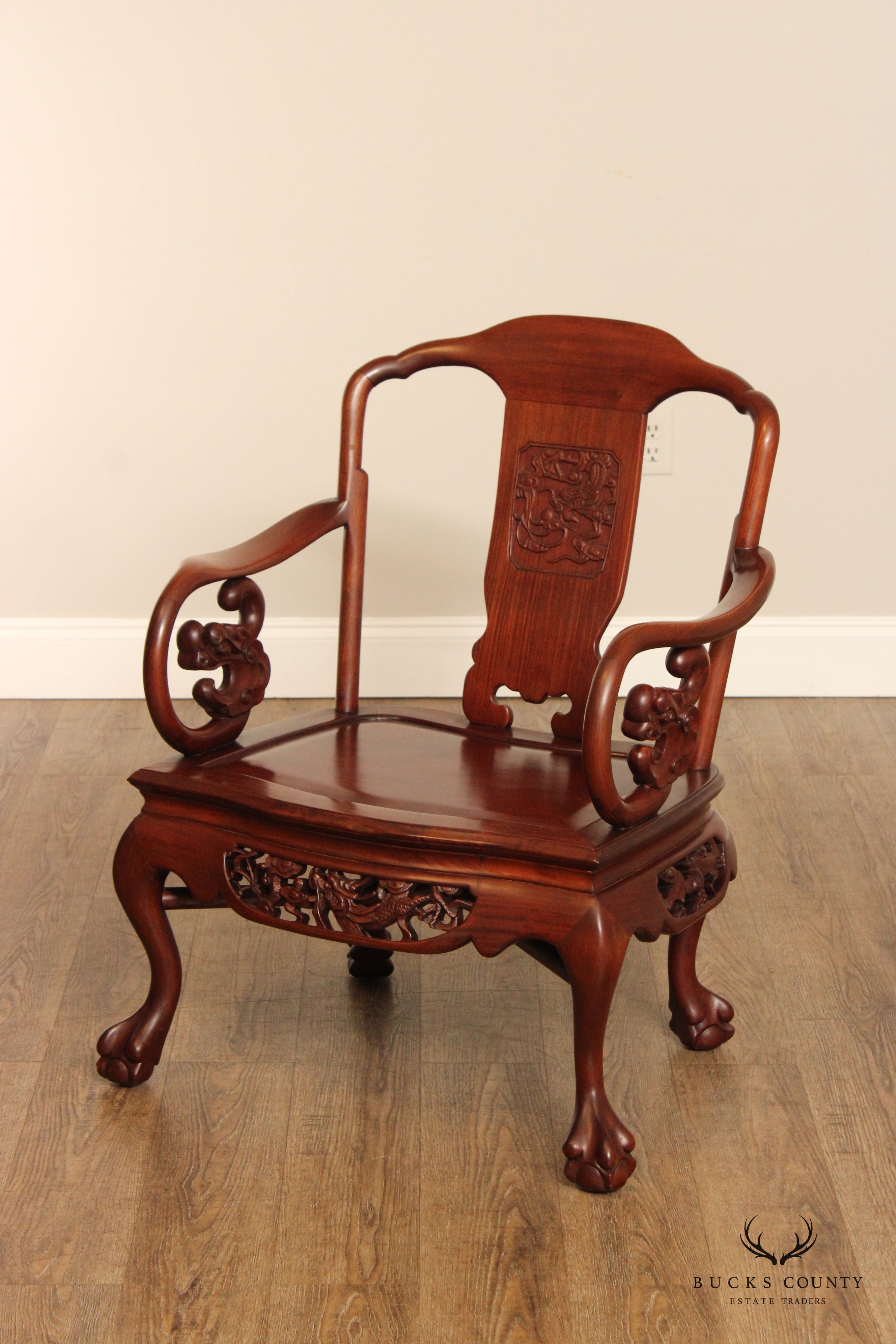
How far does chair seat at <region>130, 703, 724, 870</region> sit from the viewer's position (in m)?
1.21

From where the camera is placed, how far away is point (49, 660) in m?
2.73

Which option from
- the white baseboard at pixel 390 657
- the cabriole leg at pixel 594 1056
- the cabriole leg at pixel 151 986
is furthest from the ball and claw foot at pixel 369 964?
the white baseboard at pixel 390 657

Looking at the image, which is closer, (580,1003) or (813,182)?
(580,1003)

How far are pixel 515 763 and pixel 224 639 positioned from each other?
329 mm

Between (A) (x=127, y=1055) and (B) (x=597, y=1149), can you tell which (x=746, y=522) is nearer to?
(B) (x=597, y=1149)

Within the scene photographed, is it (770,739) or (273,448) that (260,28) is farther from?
(770,739)

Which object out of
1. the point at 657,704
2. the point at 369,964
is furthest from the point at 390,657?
the point at 657,704

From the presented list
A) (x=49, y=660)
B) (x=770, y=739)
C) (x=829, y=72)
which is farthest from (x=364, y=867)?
(x=829, y=72)

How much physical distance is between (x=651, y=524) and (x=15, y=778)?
126cm

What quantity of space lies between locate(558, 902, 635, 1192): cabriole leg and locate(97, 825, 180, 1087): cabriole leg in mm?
431

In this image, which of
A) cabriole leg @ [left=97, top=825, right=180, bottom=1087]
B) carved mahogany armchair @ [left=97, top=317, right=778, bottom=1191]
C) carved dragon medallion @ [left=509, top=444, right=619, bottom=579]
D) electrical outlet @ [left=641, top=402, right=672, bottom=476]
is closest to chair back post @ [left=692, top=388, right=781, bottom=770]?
carved mahogany armchair @ [left=97, top=317, right=778, bottom=1191]

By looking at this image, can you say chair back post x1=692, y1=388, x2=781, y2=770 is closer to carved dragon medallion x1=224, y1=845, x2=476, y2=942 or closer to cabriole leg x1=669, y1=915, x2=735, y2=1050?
cabriole leg x1=669, y1=915, x2=735, y2=1050

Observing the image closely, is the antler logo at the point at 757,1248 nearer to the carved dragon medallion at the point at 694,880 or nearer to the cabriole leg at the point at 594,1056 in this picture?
the cabriole leg at the point at 594,1056

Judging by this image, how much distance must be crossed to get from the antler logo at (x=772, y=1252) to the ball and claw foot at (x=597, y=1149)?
117 mm
